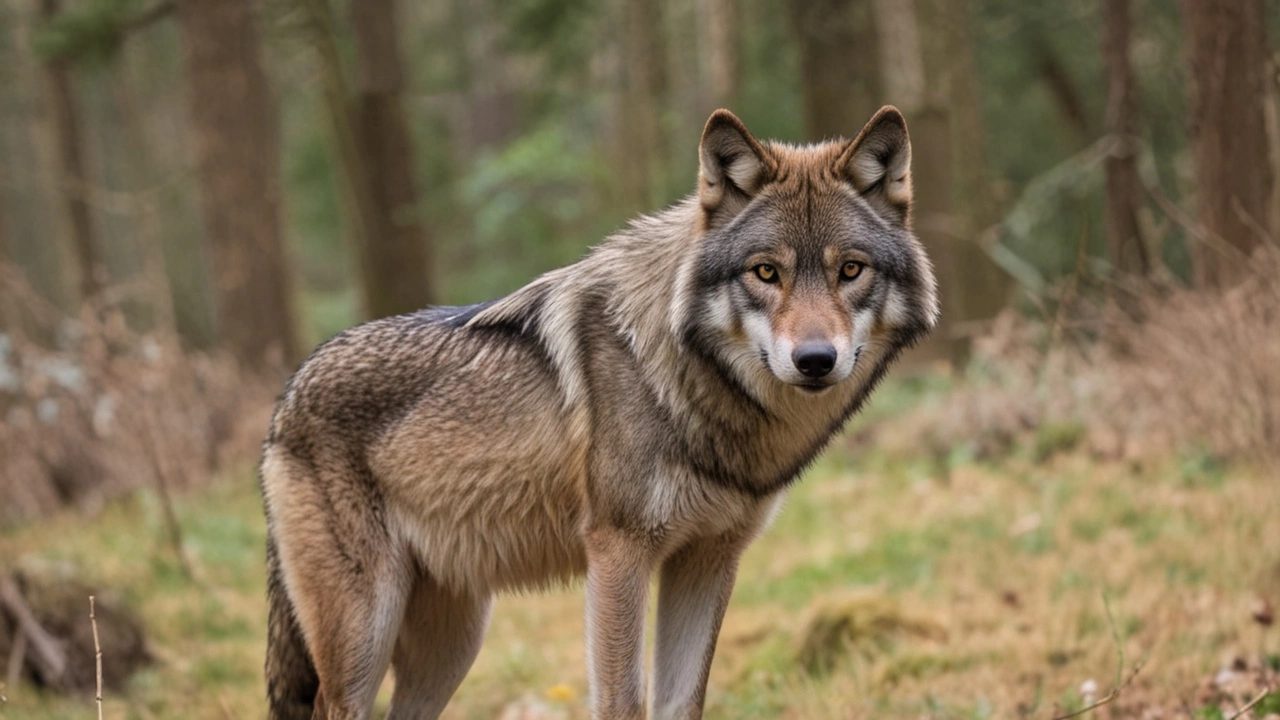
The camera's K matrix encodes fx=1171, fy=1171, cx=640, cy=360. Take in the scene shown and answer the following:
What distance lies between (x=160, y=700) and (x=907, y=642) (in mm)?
3980

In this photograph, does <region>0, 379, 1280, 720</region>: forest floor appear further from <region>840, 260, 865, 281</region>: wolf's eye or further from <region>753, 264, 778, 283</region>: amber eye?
<region>753, 264, 778, 283</region>: amber eye

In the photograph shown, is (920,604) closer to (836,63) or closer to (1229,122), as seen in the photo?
(1229,122)

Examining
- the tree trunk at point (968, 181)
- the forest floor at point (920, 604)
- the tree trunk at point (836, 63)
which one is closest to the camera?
the forest floor at point (920, 604)

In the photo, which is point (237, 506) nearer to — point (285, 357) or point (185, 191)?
point (285, 357)

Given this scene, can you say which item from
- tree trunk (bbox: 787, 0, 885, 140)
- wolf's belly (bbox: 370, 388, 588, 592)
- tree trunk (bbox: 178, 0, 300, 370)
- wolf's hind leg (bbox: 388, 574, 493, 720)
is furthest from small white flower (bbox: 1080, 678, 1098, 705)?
tree trunk (bbox: 178, 0, 300, 370)

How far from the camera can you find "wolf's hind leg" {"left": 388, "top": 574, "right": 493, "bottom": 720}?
Result: 4.51m

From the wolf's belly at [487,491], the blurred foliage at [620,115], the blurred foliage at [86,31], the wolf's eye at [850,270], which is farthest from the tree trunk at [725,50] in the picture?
the wolf's eye at [850,270]

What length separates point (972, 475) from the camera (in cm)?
917

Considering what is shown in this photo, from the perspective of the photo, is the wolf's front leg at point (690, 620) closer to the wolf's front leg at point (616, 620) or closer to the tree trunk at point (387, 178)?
the wolf's front leg at point (616, 620)

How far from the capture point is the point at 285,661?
14.5ft

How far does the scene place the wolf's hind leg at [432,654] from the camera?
4.51 meters

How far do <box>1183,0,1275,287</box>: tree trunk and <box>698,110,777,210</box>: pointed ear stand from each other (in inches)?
171

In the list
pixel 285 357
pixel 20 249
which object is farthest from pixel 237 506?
pixel 20 249

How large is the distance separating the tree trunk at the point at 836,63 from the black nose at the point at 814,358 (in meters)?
9.05
